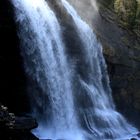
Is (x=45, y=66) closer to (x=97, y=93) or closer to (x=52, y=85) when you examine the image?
(x=52, y=85)

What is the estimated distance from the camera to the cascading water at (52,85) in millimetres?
27938

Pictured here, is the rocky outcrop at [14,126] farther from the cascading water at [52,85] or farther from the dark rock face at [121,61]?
the dark rock face at [121,61]

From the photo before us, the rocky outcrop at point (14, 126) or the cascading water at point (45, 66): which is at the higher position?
the cascading water at point (45, 66)

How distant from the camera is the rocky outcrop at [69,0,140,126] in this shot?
118 ft

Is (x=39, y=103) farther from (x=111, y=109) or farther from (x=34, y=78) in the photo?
(x=111, y=109)

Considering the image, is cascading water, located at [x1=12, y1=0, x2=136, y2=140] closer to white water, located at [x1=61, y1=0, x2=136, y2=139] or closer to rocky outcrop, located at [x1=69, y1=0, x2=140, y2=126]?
white water, located at [x1=61, y1=0, x2=136, y2=139]

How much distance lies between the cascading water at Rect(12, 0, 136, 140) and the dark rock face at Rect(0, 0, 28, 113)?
417 mm

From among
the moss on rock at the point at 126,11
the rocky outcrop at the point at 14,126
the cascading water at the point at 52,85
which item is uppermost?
the moss on rock at the point at 126,11

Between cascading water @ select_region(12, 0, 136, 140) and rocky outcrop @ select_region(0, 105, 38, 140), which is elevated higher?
cascading water @ select_region(12, 0, 136, 140)

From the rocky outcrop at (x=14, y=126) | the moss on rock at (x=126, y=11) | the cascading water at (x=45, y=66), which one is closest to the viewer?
the rocky outcrop at (x=14, y=126)

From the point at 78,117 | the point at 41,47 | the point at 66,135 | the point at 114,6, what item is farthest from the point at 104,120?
the point at 114,6

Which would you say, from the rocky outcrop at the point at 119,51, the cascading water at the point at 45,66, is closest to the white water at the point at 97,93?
the rocky outcrop at the point at 119,51

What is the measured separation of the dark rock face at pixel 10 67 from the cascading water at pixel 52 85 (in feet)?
1.37

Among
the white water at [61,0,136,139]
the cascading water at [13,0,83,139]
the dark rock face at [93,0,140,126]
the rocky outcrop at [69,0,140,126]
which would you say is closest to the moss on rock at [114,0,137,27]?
the rocky outcrop at [69,0,140,126]
